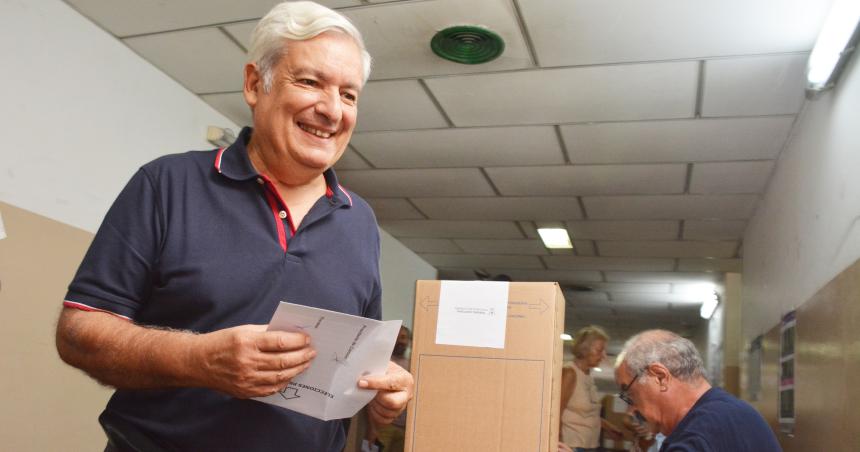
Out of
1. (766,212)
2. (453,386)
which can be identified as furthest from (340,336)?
(766,212)

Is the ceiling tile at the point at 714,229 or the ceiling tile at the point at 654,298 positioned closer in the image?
the ceiling tile at the point at 714,229

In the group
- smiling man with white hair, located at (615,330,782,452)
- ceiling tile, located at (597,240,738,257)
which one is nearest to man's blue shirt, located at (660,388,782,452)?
smiling man with white hair, located at (615,330,782,452)

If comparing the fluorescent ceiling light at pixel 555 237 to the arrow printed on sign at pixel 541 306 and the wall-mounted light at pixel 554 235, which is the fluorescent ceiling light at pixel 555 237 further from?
the arrow printed on sign at pixel 541 306

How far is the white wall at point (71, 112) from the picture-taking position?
261 cm

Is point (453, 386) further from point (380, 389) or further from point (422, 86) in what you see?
point (422, 86)

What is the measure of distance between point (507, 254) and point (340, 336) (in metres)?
5.97

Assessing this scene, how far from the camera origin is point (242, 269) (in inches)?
35.3

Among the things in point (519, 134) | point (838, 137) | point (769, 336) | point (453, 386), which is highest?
point (519, 134)

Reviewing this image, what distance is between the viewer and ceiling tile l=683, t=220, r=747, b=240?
5.21m

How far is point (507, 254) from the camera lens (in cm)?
671

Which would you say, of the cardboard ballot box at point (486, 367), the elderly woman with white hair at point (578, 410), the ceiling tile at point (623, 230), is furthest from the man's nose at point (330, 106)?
the ceiling tile at point (623, 230)

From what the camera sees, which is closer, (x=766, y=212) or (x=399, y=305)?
(x=766, y=212)

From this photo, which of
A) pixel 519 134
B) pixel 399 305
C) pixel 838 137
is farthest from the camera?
pixel 399 305

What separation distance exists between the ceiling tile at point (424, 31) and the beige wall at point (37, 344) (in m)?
1.43
